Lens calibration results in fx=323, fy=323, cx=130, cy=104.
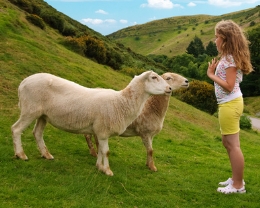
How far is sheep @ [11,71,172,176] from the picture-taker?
7.06 meters

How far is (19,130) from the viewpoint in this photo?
285 inches

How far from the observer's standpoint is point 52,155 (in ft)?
27.2

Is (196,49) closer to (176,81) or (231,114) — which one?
(176,81)

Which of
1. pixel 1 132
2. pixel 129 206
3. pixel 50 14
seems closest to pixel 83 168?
pixel 129 206

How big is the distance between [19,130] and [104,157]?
200 centimetres

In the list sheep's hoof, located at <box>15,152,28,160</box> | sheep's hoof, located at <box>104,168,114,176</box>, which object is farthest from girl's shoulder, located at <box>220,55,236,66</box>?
sheep's hoof, located at <box>15,152,28,160</box>

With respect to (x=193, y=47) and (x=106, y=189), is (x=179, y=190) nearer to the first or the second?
(x=106, y=189)

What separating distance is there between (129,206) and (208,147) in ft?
34.9

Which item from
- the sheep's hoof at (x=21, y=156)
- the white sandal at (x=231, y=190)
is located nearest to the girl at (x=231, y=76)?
the white sandal at (x=231, y=190)

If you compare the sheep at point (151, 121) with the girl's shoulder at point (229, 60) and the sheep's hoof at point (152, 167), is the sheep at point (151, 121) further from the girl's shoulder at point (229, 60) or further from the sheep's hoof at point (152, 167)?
the girl's shoulder at point (229, 60)

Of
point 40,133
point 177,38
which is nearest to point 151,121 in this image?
point 40,133

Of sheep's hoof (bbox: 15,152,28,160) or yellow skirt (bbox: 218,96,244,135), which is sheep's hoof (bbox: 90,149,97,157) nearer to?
sheep's hoof (bbox: 15,152,28,160)

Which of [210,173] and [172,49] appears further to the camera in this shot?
[172,49]

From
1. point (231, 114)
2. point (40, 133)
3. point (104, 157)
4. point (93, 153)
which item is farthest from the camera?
point (93, 153)
